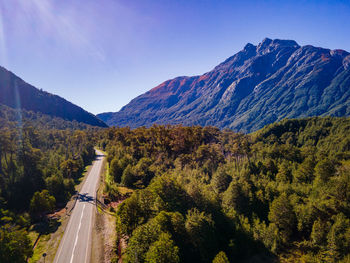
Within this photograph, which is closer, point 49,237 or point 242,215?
point 49,237

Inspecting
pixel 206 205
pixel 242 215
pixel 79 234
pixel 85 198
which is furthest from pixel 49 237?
pixel 242 215

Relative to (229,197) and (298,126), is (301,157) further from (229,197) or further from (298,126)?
(298,126)

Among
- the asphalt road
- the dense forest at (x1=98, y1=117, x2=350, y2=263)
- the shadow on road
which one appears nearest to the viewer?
the dense forest at (x1=98, y1=117, x2=350, y2=263)

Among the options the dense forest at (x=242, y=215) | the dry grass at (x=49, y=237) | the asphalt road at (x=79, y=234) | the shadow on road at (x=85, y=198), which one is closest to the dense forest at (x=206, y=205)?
the dense forest at (x=242, y=215)

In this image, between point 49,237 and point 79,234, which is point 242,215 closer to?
point 79,234

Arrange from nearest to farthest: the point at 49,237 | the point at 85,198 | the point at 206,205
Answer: the point at 49,237
the point at 206,205
the point at 85,198

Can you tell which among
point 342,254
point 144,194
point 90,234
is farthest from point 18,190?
point 342,254

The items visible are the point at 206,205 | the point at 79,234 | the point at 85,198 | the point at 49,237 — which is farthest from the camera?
the point at 85,198

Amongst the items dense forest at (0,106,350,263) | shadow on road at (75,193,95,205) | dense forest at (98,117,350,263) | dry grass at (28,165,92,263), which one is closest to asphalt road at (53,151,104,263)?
shadow on road at (75,193,95,205)

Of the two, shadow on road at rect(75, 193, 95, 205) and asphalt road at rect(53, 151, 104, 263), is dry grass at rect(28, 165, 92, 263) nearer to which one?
asphalt road at rect(53, 151, 104, 263)
